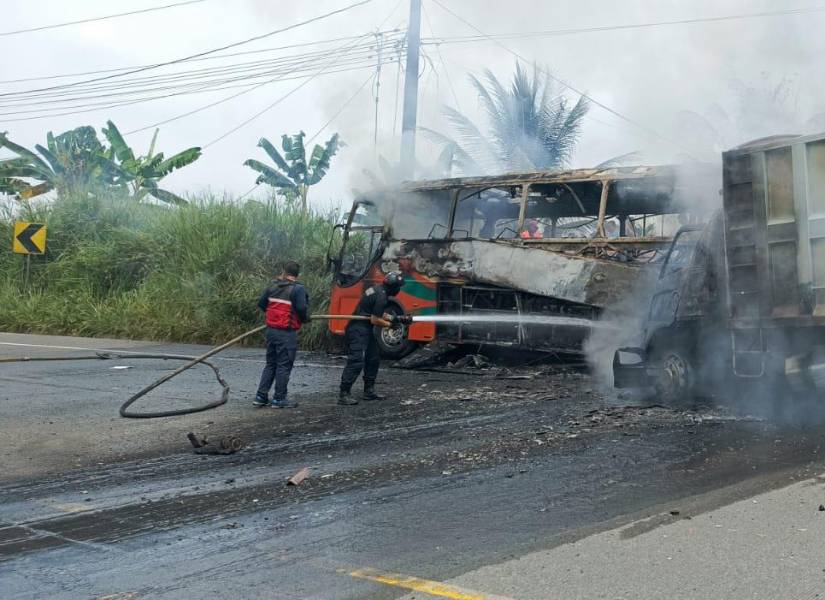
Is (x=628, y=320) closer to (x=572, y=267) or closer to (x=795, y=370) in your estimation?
(x=572, y=267)

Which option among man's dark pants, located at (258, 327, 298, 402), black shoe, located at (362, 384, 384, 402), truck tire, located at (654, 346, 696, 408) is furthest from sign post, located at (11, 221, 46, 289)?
truck tire, located at (654, 346, 696, 408)

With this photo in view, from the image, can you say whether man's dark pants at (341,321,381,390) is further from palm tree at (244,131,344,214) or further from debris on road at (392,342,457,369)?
palm tree at (244,131,344,214)

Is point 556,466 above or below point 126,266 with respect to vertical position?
below

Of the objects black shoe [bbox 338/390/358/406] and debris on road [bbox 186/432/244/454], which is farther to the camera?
black shoe [bbox 338/390/358/406]

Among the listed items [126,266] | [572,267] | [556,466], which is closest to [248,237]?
[126,266]

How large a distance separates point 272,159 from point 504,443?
1000 inches

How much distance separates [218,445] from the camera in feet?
23.6

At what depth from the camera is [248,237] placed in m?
19.8

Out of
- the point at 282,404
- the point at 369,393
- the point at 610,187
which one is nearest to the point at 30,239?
the point at 282,404

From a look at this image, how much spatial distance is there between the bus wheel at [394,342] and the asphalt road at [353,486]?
3315 mm

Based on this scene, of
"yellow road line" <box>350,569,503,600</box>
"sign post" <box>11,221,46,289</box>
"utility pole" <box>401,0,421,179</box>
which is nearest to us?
"yellow road line" <box>350,569,503,600</box>

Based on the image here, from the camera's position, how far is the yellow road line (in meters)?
3.85

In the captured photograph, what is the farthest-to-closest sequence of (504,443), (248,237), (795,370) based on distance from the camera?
(248,237) < (795,370) < (504,443)

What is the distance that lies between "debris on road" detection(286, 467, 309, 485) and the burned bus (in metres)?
6.12
